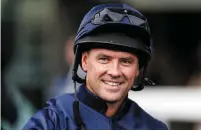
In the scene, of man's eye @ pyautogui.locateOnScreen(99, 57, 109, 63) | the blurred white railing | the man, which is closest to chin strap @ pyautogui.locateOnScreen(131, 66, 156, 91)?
the man

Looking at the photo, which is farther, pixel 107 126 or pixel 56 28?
pixel 56 28

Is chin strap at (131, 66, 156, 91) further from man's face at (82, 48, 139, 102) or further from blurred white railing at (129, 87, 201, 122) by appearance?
blurred white railing at (129, 87, 201, 122)

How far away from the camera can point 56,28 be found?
3338 millimetres

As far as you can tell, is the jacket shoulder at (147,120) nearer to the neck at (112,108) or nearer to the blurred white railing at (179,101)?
the neck at (112,108)

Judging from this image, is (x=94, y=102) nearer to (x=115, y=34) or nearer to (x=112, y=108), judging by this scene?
(x=112, y=108)

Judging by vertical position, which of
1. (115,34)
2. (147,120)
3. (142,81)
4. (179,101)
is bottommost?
(179,101)

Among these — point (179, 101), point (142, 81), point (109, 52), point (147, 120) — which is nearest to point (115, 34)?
point (109, 52)

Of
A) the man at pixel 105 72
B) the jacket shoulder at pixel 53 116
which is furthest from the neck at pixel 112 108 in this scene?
the jacket shoulder at pixel 53 116

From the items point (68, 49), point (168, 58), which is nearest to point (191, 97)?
point (168, 58)

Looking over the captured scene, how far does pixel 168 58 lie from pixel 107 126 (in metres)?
1.35

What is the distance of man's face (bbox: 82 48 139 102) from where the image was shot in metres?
1.65

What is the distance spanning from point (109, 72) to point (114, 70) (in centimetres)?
2

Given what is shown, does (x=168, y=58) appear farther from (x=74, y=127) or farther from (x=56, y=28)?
(x=74, y=127)

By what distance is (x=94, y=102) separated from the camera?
1685 millimetres
